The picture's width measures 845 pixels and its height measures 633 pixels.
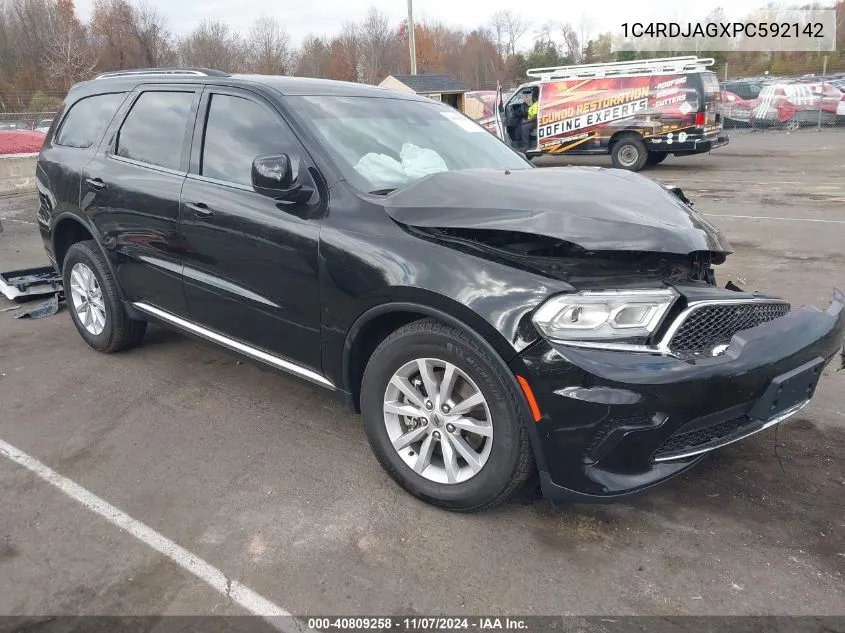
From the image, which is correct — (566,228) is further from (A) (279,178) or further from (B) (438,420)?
(A) (279,178)

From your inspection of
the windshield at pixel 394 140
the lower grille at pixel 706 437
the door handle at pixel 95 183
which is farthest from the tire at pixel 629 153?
the lower grille at pixel 706 437

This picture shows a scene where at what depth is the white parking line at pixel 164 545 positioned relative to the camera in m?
2.39

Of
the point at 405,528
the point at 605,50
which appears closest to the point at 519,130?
the point at 405,528

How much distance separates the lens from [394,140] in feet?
11.8

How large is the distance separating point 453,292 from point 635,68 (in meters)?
14.2

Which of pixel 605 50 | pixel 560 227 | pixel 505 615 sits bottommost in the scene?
pixel 505 615

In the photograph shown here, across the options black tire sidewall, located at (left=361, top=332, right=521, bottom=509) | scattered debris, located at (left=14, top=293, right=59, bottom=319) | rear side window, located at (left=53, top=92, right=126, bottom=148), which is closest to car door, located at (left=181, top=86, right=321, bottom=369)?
black tire sidewall, located at (left=361, top=332, right=521, bottom=509)

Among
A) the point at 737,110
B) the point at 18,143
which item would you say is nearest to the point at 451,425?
the point at 18,143

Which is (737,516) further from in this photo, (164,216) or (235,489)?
(164,216)

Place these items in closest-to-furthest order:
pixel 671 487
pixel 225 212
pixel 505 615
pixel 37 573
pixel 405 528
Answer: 1. pixel 505 615
2. pixel 37 573
3. pixel 405 528
4. pixel 671 487
5. pixel 225 212

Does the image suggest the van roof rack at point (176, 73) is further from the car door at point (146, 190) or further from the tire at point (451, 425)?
the tire at point (451, 425)

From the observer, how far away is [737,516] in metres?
2.81

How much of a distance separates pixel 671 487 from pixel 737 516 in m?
0.30

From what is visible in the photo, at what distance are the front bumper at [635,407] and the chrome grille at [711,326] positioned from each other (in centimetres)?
6
